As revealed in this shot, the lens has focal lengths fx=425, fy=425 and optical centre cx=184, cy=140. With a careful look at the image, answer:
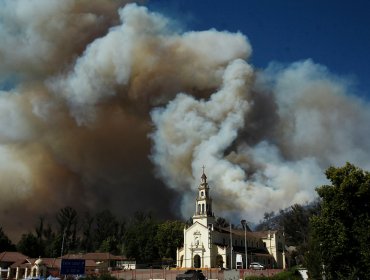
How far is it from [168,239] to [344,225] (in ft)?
208

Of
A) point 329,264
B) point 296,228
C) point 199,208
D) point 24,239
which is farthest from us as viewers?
point 296,228

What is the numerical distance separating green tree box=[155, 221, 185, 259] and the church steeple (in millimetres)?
6545

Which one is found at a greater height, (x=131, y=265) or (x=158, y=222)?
(x=158, y=222)

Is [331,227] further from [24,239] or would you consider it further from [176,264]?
[24,239]

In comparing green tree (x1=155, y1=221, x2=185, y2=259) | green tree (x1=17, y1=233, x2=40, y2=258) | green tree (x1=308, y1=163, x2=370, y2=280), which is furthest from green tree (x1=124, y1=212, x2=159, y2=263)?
green tree (x1=308, y1=163, x2=370, y2=280)

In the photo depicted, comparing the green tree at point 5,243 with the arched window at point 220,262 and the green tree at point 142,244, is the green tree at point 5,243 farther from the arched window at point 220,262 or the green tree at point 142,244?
the arched window at point 220,262

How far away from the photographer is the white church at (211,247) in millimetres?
88438

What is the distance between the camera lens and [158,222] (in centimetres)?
10925

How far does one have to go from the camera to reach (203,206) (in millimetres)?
96312

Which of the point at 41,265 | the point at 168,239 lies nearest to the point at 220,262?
the point at 168,239

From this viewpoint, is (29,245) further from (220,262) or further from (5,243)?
(220,262)

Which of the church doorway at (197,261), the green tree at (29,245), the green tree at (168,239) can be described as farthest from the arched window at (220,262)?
the green tree at (29,245)

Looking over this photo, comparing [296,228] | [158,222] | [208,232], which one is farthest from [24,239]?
[296,228]

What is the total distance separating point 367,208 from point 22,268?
6657 centimetres
